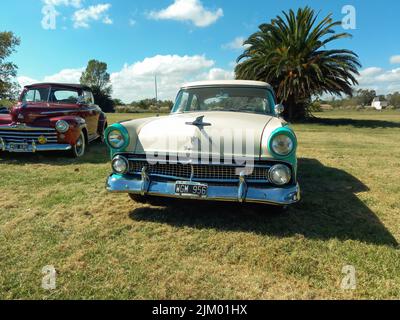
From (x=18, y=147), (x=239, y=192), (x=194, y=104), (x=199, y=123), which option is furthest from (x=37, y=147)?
(x=239, y=192)

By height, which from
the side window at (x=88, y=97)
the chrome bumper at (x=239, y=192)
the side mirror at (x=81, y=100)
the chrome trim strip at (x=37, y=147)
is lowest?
the chrome bumper at (x=239, y=192)

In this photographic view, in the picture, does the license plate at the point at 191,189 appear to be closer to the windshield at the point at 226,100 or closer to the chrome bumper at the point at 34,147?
the windshield at the point at 226,100

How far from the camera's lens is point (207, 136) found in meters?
3.31

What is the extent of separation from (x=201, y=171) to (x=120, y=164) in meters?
0.89

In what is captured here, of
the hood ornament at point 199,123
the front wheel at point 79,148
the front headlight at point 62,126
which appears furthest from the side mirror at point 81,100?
the hood ornament at point 199,123

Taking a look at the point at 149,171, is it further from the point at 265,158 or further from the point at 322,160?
the point at 322,160

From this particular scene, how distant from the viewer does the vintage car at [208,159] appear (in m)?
3.13

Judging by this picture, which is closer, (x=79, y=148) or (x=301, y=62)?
(x=79, y=148)

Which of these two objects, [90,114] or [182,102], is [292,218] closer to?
[182,102]

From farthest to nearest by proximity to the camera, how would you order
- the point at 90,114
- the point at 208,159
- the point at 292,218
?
the point at 90,114
the point at 292,218
the point at 208,159

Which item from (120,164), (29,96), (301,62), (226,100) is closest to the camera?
(120,164)

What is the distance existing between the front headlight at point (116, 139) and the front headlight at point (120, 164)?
13 cm
